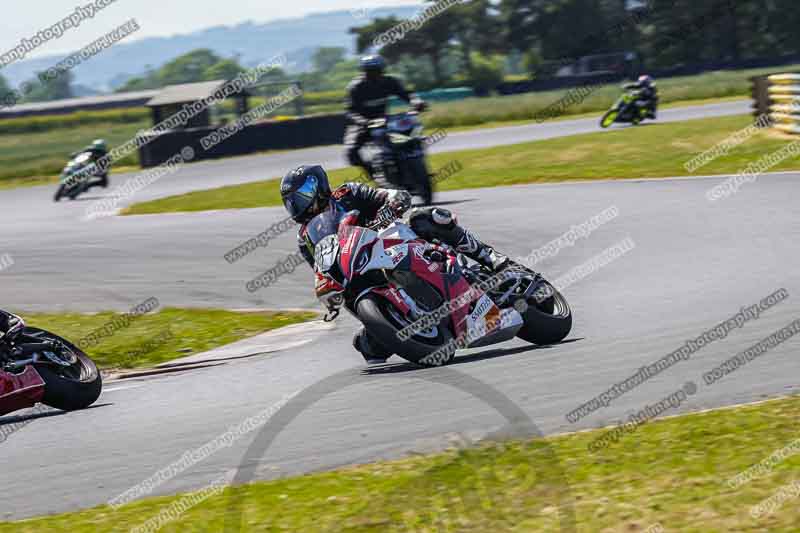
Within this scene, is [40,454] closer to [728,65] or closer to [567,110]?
[567,110]

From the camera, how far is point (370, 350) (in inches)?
341

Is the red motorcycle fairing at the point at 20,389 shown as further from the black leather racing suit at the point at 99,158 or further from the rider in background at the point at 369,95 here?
the black leather racing suit at the point at 99,158

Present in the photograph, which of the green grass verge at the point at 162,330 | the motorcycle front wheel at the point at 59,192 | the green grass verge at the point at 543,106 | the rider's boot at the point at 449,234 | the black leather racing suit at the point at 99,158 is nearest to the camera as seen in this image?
the rider's boot at the point at 449,234

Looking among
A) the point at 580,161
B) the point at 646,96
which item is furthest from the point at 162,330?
the point at 646,96

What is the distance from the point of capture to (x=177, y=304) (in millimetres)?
12992

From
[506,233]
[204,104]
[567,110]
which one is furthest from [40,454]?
[567,110]

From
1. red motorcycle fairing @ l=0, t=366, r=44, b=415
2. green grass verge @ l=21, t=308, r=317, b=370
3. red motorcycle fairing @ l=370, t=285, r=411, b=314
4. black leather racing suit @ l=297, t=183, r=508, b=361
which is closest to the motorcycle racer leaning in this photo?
black leather racing suit @ l=297, t=183, r=508, b=361

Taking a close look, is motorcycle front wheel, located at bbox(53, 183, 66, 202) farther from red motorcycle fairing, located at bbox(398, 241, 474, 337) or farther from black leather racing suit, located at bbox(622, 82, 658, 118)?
red motorcycle fairing, located at bbox(398, 241, 474, 337)

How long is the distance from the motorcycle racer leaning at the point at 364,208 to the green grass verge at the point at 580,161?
1152 cm

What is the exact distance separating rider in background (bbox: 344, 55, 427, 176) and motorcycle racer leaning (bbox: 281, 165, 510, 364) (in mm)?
9056

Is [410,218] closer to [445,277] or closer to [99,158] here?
[445,277]

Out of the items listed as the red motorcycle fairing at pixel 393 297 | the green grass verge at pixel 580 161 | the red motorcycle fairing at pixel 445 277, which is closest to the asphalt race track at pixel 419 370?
the red motorcycle fairing at pixel 445 277

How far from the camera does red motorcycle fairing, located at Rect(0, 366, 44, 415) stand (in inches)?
312

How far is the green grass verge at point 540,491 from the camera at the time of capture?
4781 mm
